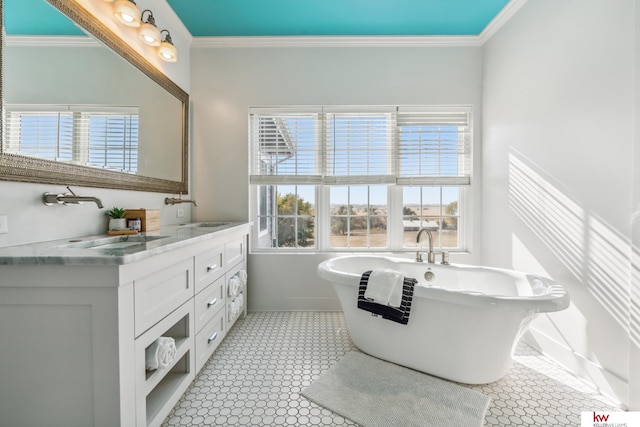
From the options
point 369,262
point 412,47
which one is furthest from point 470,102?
point 369,262

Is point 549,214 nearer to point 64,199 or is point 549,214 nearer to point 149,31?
point 64,199

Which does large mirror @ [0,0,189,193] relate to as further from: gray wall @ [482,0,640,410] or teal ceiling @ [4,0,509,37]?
gray wall @ [482,0,640,410]

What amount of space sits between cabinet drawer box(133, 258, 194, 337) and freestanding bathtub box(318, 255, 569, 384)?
910 mm

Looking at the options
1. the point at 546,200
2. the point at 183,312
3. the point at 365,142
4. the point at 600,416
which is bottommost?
the point at 600,416

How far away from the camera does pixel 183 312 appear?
1.43 metres

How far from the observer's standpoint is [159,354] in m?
1.18

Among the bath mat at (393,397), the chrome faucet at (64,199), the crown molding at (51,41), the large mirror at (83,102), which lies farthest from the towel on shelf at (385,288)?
the crown molding at (51,41)

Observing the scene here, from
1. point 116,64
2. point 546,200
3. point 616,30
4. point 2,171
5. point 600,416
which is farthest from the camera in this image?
point 546,200

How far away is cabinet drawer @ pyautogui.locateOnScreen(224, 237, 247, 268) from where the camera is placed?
205 cm

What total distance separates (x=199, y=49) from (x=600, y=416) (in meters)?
3.95

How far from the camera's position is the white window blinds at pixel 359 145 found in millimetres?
2725

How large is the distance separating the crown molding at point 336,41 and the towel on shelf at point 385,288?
221cm

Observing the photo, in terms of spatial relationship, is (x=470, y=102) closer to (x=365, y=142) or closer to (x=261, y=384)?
(x=365, y=142)

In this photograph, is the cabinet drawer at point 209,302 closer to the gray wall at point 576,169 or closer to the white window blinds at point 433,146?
the white window blinds at point 433,146
